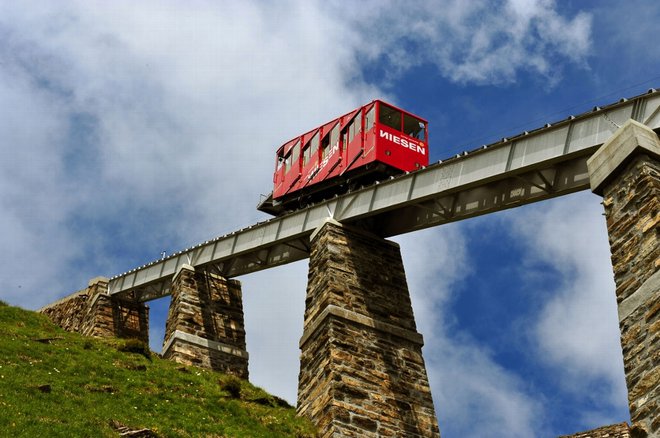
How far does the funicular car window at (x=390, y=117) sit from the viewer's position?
2956cm

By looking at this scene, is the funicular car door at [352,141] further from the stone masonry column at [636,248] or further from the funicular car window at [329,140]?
the stone masonry column at [636,248]

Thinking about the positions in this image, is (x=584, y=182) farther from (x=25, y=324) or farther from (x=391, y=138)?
(x=25, y=324)

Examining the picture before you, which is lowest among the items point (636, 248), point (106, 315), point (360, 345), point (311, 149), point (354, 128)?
point (636, 248)

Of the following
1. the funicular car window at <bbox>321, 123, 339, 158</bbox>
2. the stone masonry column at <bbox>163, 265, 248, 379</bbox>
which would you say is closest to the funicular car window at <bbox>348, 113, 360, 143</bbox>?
the funicular car window at <bbox>321, 123, 339, 158</bbox>

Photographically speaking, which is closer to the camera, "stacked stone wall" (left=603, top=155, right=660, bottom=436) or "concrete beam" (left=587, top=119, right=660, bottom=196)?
"stacked stone wall" (left=603, top=155, right=660, bottom=436)

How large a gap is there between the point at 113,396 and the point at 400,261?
9835 millimetres

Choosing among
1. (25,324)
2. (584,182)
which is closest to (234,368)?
(25,324)

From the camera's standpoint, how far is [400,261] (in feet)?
80.3

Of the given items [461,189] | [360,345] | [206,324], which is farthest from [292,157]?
[360,345]

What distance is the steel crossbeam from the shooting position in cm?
1809

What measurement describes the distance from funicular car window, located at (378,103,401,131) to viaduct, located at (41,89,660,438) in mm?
5577

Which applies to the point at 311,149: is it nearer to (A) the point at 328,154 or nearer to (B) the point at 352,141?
(A) the point at 328,154

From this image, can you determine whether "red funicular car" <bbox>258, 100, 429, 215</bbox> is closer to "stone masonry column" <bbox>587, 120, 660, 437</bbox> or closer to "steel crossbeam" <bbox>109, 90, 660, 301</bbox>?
"steel crossbeam" <bbox>109, 90, 660, 301</bbox>

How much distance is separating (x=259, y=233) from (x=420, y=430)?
1090cm
